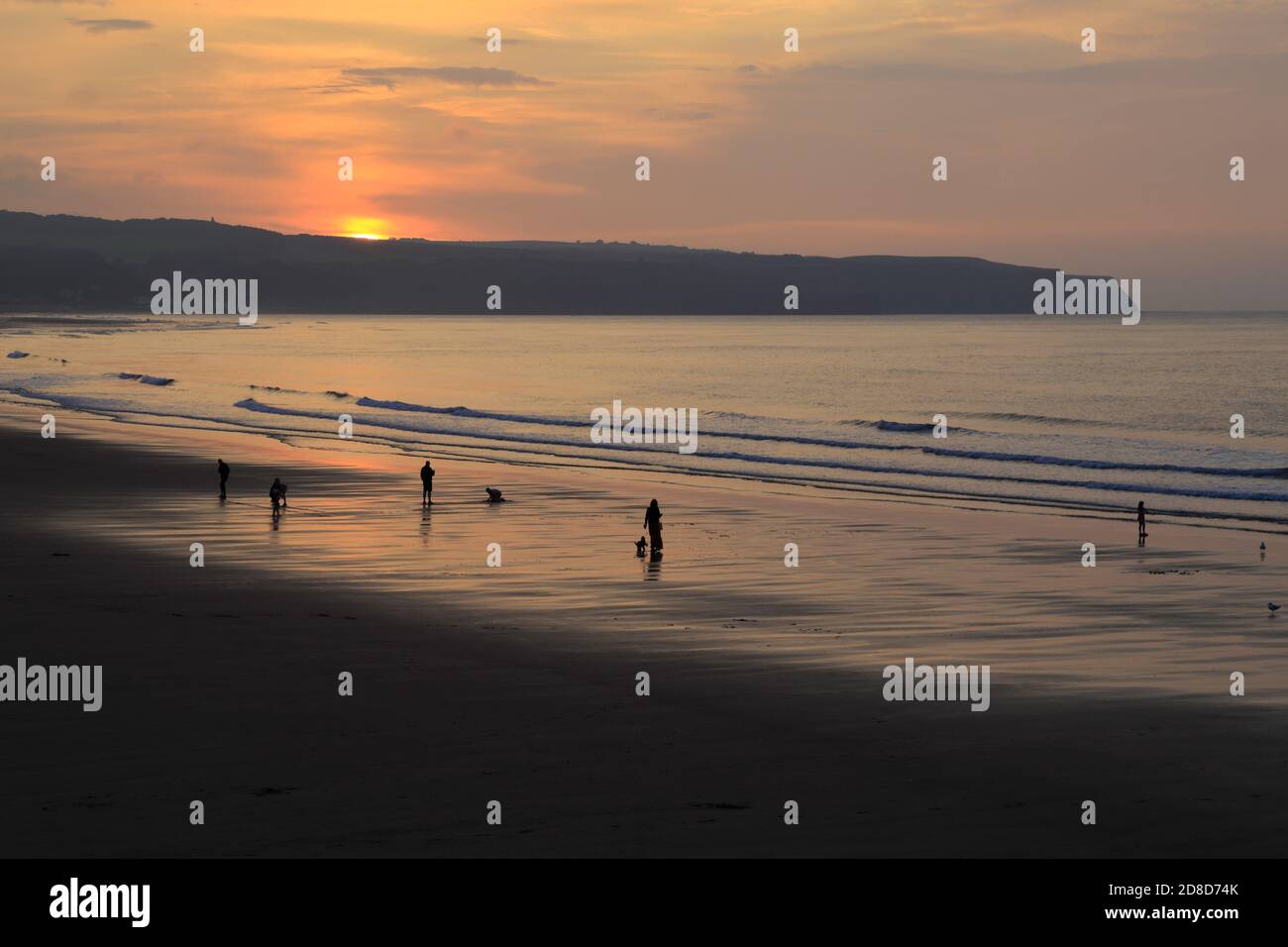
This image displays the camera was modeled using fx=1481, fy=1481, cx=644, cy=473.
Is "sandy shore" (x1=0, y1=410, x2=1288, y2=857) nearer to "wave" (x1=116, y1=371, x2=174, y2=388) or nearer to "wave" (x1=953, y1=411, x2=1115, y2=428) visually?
"wave" (x1=953, y1=411, x2=1115, y2=428)

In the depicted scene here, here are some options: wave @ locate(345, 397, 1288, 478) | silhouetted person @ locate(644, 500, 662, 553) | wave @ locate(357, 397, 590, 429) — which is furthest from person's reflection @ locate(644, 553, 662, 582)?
wave @ locate(357, 397, 590, 429)

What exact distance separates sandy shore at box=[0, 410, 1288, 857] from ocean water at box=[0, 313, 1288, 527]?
15836 mm

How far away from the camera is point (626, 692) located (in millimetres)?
17078

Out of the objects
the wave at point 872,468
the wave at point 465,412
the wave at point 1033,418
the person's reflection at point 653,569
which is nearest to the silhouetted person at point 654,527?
the person's reflection at point 653,569

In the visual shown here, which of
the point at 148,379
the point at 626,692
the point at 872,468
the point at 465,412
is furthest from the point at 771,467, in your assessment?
the point at 148,379

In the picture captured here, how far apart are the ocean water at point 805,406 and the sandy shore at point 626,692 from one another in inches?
623

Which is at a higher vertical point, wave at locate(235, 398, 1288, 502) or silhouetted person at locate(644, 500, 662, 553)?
wave at locate(235, 398, 1288, 502)

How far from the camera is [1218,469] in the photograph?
5256 cm

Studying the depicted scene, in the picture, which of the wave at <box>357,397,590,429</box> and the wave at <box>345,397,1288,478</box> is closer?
the wave at <box>345,397,1288,478</box>

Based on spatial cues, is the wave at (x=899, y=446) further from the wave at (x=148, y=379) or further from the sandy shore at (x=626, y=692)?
the sandy shore at (x=626, y=692)

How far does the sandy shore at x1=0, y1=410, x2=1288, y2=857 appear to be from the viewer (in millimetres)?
12266

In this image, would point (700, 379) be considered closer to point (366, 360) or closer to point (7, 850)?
point (366, 360)

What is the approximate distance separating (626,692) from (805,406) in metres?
79.7

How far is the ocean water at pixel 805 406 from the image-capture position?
167ft
